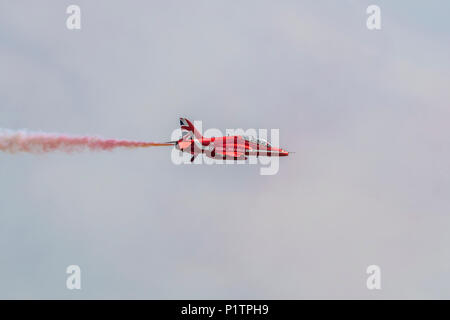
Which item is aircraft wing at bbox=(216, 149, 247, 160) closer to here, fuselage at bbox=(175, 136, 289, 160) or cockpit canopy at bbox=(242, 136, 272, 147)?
fuselage at bbox=(175, 136, 289, 160)

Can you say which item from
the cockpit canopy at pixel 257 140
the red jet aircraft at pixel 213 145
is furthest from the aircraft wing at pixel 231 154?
the cockpit canopy at pixel 257 140

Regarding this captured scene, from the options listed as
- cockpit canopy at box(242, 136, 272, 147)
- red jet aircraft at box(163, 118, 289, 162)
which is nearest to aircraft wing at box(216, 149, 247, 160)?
red jet aircraft at box(163, 118, 289, 162)

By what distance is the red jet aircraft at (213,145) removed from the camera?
111 metres

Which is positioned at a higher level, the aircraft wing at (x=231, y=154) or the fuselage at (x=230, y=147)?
the fuselage at (x=230, y=147)

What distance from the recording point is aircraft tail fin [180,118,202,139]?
112 metres

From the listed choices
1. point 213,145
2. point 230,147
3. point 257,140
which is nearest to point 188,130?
point 213,145

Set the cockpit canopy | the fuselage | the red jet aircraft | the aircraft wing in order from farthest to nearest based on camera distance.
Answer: the cockpit canopy
the aircraft wing
the fuselage
the red jet aircraft

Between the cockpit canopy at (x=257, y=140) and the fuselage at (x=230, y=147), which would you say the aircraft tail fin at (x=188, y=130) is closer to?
the fuselage at (x=230, y=147)

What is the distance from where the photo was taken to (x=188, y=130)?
368ft
